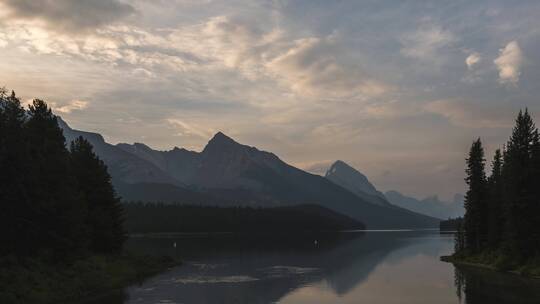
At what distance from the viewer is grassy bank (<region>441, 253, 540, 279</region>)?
78875 millimetres

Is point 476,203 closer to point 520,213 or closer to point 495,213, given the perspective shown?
point 495,213

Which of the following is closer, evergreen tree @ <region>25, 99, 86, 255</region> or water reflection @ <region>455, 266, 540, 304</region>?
water reflection @ <region>455, 266, 540, 304</region>

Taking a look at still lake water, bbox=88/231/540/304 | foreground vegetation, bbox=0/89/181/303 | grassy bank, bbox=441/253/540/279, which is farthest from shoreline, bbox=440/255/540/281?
foreground vegetation, bbox=0/89/181/303

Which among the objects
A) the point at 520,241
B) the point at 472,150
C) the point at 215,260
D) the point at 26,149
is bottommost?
the point at 215,260

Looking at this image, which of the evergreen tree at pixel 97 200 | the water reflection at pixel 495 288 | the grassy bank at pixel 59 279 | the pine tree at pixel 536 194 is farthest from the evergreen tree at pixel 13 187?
the pine tree at pixel 536 194

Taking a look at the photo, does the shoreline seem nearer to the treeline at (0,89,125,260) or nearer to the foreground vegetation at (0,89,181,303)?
→ the foreground vegetation at (0,89,181,303)

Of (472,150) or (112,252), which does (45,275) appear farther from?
(472,150)

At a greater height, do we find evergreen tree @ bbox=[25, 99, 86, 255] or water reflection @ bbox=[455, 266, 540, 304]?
evergreen tree @ bbox=[25, 99, 86, 255]

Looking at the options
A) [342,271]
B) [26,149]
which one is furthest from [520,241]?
[26,149]

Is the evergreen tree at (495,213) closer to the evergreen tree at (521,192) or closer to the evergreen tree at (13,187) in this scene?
the evergreen tree at (521,192)

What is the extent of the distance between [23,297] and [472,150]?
9766 centimetres

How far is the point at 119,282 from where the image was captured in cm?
7200

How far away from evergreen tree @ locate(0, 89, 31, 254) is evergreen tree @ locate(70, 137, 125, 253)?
25010 millimetres

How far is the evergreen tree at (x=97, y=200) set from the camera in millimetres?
86562
